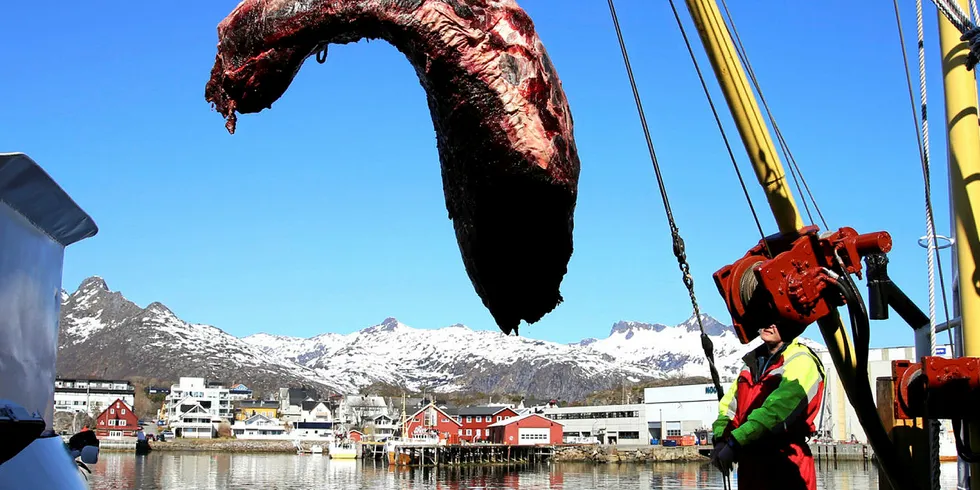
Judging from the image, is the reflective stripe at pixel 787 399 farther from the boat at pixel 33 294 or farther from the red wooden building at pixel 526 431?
the red wooden building at pixel 526 431

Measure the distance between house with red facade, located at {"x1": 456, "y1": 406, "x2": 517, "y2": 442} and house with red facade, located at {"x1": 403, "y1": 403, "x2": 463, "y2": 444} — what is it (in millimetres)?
1112

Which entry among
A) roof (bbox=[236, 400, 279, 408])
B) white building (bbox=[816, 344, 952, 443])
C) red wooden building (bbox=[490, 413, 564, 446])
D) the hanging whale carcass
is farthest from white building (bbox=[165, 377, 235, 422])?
the hanging whale carcass

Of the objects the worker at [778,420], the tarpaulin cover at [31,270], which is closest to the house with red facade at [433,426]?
the worker at [778,420]

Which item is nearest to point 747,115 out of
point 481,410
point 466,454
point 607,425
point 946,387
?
point 946,387

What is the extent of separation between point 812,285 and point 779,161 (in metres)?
2.39

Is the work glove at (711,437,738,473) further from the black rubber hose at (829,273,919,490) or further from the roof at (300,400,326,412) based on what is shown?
the roof at (300,400,326,412)

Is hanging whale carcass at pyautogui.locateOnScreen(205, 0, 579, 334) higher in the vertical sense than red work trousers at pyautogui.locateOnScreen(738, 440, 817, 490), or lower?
higher

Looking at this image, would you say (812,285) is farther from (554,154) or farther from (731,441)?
(554,154)

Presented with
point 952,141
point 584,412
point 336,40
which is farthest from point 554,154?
point 584,412

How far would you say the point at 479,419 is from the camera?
116 m

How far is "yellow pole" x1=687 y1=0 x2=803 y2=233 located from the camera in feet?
23.3

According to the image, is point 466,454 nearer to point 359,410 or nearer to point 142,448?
point 142,448

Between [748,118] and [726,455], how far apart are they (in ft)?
9.90

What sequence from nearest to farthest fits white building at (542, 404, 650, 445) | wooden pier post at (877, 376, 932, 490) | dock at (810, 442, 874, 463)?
wooden pier post at (877, 376, 932, 490)
dock at (810, 442, 874, 463)
white building at (542, 404, 650, 445)
